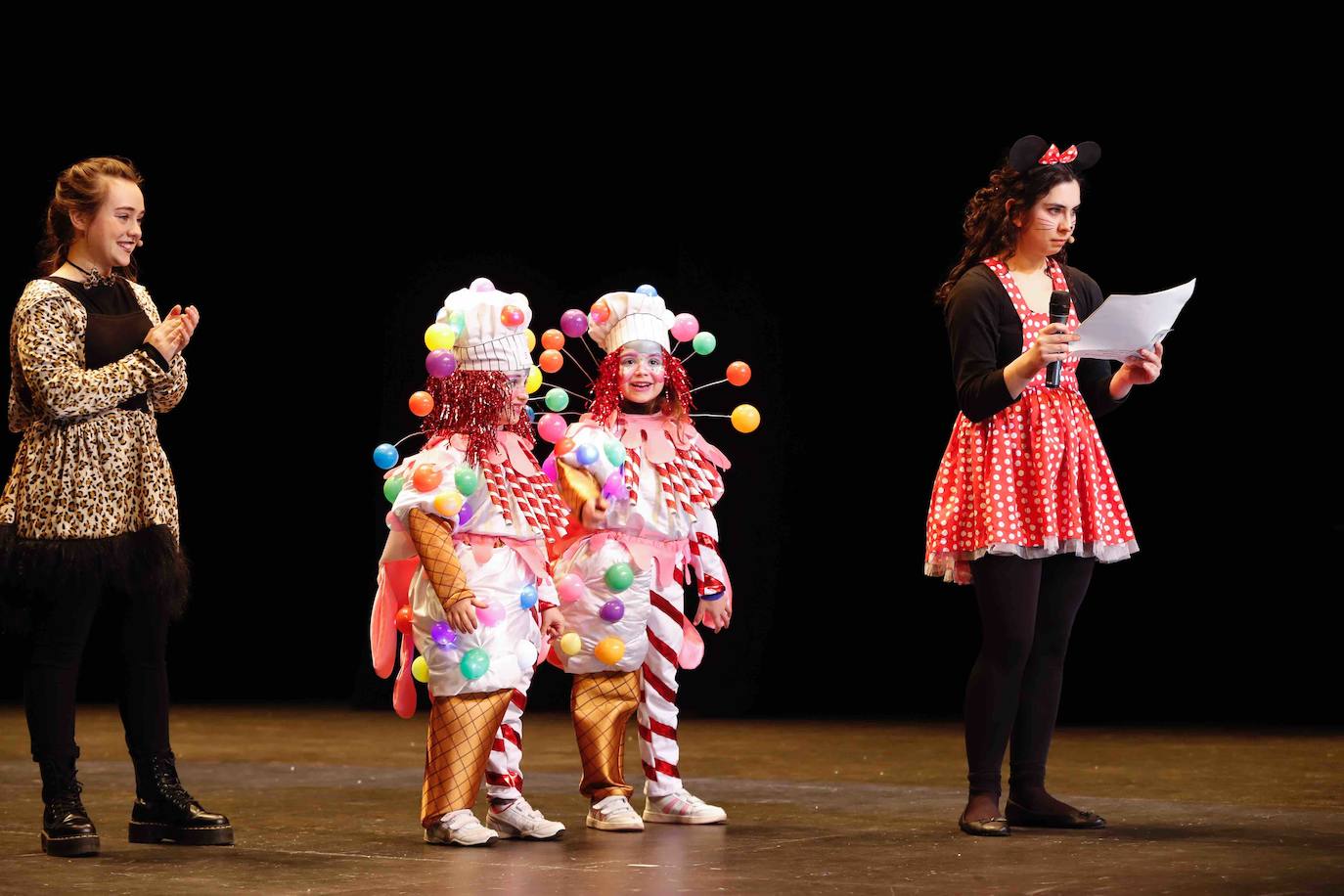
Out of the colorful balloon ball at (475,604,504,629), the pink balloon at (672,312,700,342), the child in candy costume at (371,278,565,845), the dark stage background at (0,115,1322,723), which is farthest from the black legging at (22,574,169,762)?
the dark stage background at (0,115,1322,723)

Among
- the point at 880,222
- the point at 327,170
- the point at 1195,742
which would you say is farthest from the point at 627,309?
the point at 327,170

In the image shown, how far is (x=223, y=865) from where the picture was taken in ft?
10.9

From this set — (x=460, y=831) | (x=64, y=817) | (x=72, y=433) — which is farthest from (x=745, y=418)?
(x=64, y=817)

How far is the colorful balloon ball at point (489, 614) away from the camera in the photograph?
144 inches

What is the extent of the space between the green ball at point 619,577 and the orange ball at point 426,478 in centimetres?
A: 45

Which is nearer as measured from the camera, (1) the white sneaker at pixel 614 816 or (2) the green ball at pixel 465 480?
(2) the green ball at pixel 465 480

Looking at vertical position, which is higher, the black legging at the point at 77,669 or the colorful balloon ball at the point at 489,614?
the colorful balloon ball at the point at 489,614

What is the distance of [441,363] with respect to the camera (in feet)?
12.3

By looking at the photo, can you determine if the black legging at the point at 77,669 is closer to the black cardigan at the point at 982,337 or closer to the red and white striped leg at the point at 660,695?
the red and white striped leg at the point at 660,695

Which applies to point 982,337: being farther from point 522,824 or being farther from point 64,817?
point 64,817

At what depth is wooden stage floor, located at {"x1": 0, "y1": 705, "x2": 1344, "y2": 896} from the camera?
3.15 meters

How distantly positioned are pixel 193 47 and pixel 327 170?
66 cm

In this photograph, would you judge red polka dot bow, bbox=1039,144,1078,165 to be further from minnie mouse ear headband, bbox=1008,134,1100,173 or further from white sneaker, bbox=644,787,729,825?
white sneaker, bbox=644,787,729,825

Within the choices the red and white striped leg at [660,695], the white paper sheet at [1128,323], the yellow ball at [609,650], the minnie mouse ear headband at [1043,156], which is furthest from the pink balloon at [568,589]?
the minnie mouse ear headband at [1043,156]
